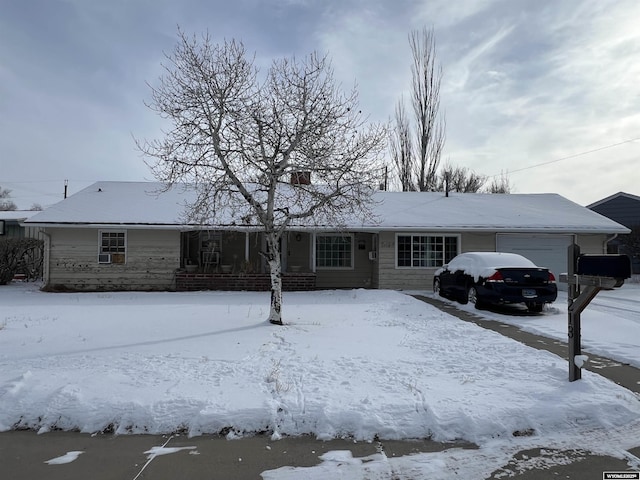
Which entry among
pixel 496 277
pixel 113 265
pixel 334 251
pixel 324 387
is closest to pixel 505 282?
pixel 496 277

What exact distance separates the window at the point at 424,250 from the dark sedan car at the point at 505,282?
4.89m

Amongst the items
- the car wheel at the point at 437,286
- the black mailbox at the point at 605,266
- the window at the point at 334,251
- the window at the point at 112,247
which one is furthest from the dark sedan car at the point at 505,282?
the window at the point at 112,247

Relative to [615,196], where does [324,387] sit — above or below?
below

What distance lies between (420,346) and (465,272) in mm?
6047

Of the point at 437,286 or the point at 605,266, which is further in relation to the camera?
the point at 437,286

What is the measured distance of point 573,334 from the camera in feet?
18.0

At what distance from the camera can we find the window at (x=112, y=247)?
1686 centimetres

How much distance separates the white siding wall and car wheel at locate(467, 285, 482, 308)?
411 inches

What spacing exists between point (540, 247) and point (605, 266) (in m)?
14.2

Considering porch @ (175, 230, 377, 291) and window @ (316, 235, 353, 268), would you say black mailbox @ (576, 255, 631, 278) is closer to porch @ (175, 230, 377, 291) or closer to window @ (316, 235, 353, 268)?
porch @ (175, 230, 377, 291)

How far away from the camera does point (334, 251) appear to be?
19.0m

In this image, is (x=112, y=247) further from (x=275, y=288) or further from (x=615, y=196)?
(x=615, y=196)

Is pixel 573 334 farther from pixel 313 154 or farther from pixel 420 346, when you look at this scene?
pixel 313 154

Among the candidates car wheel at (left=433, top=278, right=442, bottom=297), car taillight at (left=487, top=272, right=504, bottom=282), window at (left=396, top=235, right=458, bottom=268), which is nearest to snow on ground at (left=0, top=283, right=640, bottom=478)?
car taillight at (left=487, top=272, right=504, bottom=282)
